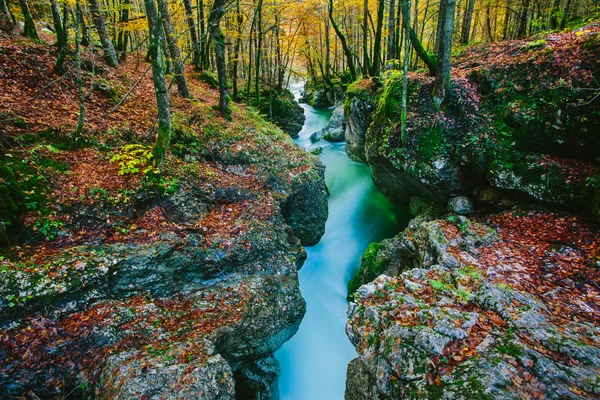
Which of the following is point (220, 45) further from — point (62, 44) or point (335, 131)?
point (335, 131)

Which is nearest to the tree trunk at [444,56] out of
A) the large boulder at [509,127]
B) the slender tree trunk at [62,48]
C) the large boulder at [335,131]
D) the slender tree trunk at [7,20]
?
the large boulder at [509,127]

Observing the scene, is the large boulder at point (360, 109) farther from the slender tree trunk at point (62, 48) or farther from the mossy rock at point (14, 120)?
the mossy rock at point (14, 120)

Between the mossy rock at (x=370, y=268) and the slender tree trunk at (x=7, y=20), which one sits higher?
the slender tree trunk at (x=7, y=20)

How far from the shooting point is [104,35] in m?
10.3

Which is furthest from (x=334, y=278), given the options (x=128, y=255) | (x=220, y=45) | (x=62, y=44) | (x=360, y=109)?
(x=62, y=44)

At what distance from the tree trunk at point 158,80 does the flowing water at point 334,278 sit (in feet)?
21.0

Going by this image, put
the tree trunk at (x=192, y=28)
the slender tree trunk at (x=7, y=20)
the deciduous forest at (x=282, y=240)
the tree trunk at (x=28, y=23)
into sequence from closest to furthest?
the deciduous forest at (x=282, y=240) → the tree trunk at (x=28, y=23) → the slender tree trunk at (x=7, y=20) → the tree trunk at (x=192, y=28)

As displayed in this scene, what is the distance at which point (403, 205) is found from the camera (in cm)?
1241

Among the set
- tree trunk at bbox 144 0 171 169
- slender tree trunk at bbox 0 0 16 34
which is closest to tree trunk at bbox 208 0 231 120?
tree trunk at bbox 144 0 171 169

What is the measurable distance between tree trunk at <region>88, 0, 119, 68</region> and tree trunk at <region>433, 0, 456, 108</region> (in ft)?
36.3

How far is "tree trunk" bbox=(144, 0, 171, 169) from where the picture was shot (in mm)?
6395

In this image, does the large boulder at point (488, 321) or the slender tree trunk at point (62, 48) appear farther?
the slender tree trunk at point (62, 48)

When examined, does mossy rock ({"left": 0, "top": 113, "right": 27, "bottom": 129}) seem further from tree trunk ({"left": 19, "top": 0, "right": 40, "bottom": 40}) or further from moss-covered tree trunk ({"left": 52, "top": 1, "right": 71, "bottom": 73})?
tree trunk ({"left": 19, "top": 0, "right": 40, "bottom": 40})

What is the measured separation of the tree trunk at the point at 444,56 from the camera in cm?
805
